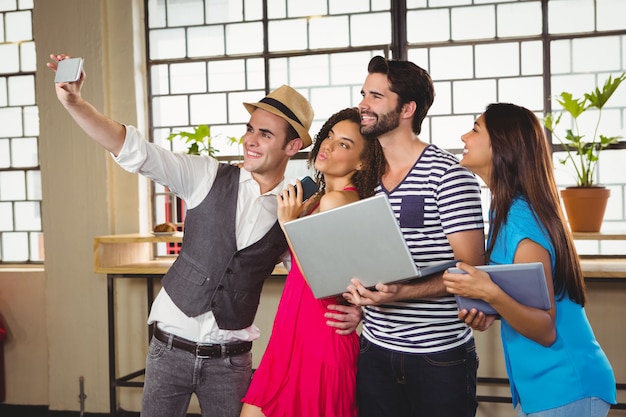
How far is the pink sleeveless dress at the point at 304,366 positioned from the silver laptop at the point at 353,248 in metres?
0.20

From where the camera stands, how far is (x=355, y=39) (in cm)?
412

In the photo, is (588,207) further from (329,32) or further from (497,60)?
(329,32)

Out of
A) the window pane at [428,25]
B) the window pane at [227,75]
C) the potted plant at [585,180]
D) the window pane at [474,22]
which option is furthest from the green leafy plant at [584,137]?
the window pane at [227,75]

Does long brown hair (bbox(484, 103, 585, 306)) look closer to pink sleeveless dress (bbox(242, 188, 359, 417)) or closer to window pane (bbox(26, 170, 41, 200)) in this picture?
pink sleeveless dress (bbox(242, 188, 359, 417))

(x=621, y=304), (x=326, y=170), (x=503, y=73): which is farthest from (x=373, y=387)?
(x=503, y=73)

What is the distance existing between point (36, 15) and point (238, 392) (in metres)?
3.22

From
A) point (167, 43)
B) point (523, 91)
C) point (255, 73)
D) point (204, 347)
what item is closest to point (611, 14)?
point (523, 91)

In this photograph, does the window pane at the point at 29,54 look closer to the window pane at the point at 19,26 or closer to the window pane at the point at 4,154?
the window pane at the point at 19,26

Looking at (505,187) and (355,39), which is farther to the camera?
(355,39)

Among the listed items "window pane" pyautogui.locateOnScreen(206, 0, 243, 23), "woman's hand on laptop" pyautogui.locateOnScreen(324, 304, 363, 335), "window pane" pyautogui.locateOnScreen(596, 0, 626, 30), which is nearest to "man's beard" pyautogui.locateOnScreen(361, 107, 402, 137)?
"woman's hand on laptop" pyautogui.locateOnScreen(324, 304, 363, 335)

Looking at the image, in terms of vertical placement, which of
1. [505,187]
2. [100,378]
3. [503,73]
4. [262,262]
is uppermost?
[503,73]

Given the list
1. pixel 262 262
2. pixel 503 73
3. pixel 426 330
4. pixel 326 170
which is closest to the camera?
pixel 426 330

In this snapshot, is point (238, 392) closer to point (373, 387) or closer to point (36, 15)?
point (373, 387)

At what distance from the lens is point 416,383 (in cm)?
180
